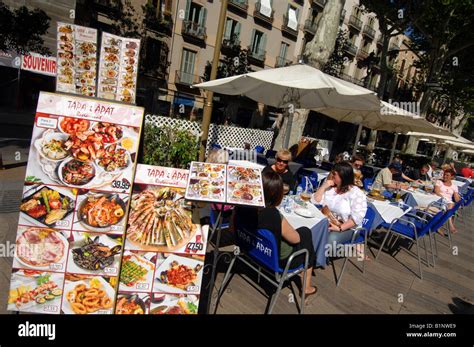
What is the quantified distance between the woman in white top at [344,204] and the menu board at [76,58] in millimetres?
2936

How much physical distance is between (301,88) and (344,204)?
165 centimetres

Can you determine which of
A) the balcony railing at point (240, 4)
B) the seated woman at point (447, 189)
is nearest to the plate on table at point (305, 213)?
the seated woman at point (447, 189)

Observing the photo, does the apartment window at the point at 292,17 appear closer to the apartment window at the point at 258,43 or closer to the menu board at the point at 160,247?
the apartment window at the point at 258,43

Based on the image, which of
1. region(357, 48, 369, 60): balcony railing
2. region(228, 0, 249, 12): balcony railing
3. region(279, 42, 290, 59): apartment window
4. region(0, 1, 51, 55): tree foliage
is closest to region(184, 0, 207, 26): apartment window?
region(228, 0, 249, 12): balcony railing

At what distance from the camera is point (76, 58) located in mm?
2471

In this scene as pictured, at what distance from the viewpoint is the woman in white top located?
11.6ft

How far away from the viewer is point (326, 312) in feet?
10.1

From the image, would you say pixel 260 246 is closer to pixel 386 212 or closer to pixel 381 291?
pixel 381 291

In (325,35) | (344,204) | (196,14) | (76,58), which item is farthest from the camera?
(196,14)

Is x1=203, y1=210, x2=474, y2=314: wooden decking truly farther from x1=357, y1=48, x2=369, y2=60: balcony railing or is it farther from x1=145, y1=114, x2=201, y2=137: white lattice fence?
x1=357, y1=48, x2=369, y2=60: balcony railing

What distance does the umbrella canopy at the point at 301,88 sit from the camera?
3986 millimetres

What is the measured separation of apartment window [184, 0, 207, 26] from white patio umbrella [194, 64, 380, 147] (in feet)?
54.0

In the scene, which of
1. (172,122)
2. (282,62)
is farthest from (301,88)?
(282,62)
